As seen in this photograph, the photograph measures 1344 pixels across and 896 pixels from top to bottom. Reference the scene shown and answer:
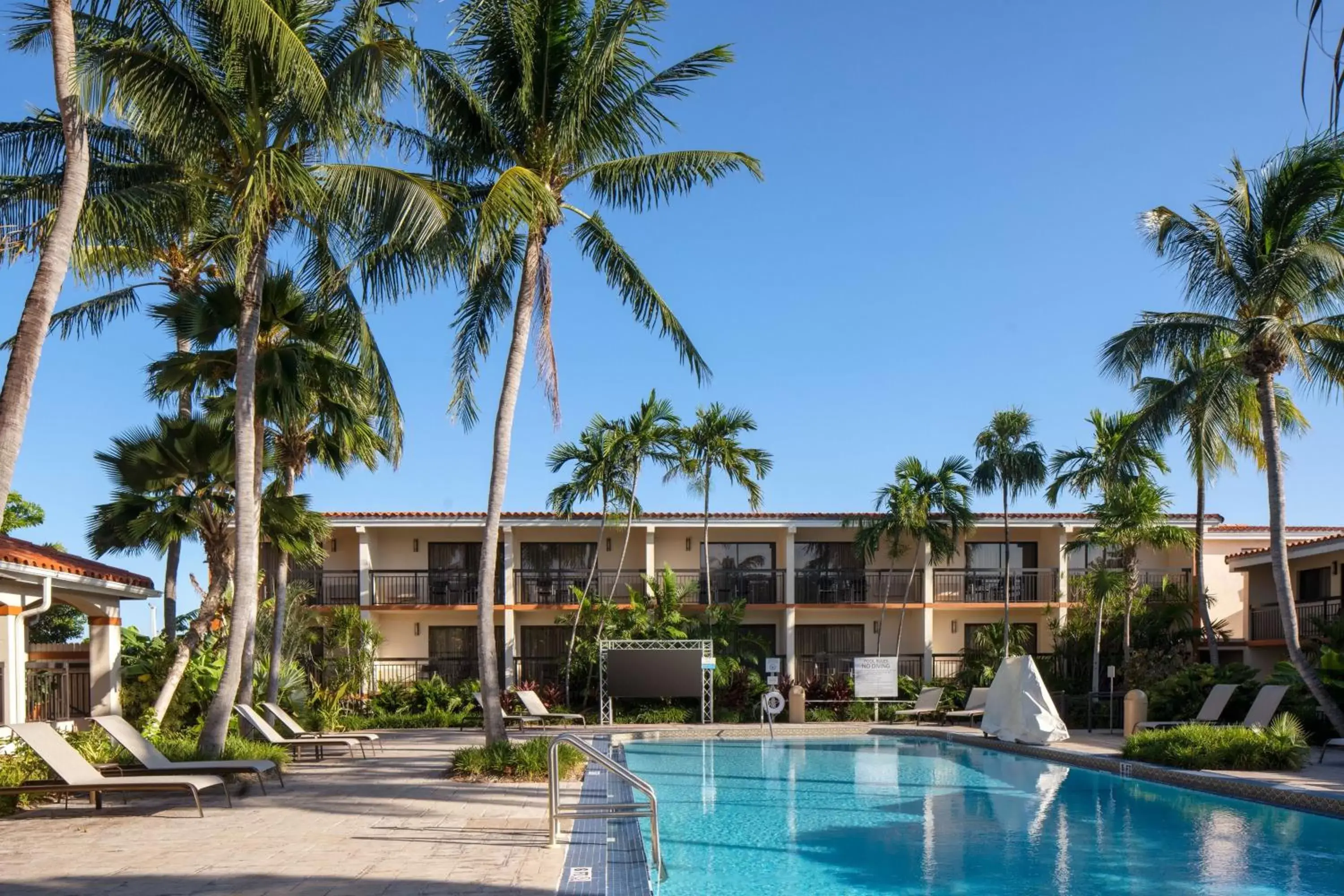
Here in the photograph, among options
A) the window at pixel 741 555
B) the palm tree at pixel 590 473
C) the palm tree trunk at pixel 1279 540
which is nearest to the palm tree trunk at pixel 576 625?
the palm tree at pixel 590 473

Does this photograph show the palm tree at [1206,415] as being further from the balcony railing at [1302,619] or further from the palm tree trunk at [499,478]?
the palm tree trunk at [499,478]

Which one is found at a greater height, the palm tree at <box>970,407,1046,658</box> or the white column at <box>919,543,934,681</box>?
the palm tree at <box>970,407,1046,658</box>

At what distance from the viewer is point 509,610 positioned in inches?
1109

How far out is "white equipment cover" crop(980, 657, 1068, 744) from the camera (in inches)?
734

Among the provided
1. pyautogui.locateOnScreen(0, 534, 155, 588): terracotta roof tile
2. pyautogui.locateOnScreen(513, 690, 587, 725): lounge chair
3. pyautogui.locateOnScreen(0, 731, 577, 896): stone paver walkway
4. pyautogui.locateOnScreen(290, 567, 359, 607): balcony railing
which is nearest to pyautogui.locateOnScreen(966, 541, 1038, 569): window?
pyautogui.locateOnScreen(513, 690, 587, 725): lounge chair

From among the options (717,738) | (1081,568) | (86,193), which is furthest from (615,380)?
(86,193)

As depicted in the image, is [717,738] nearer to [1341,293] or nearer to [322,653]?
[322,653]

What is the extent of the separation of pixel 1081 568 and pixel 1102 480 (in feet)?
17.6

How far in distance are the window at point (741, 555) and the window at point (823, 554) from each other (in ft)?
2.44

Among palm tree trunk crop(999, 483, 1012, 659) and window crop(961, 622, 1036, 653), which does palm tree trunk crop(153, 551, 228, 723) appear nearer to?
palm tree trunk crop(999, 483, 1012, 659)

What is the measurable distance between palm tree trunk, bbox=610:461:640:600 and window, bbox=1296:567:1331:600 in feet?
48.3

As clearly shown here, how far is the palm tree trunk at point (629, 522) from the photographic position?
26188 mm

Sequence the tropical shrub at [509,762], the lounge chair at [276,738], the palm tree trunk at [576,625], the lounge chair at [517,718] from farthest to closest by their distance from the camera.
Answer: the palm tree trunk at [576,625], the lounge chair at [517,718], the lounge chair at [276,738], the tropical shrub at [509,762]

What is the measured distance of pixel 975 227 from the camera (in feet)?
64.3
